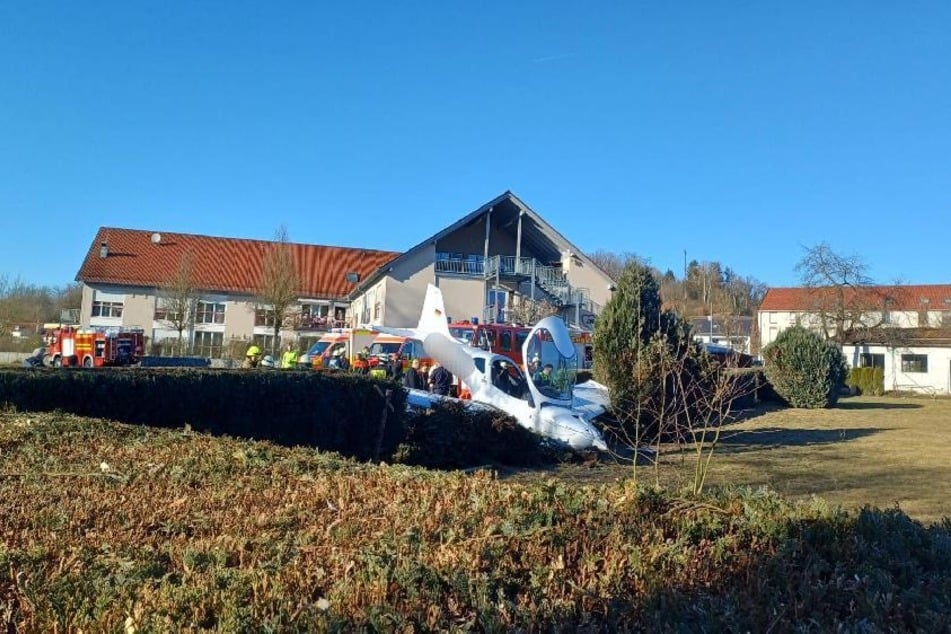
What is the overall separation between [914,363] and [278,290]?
4431 centimetres

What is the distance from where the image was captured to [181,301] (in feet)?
172

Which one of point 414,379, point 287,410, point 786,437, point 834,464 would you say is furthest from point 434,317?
point 786,437

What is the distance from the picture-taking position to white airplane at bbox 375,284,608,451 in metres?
16.0

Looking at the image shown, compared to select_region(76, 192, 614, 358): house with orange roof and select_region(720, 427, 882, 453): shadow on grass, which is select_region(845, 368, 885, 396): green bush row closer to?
select_region(76, 192, 614, 358): house with orange roof

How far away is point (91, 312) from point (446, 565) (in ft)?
207

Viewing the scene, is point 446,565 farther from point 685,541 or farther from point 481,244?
point 481,244

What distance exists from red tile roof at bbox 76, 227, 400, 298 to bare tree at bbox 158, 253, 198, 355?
275 centimetres

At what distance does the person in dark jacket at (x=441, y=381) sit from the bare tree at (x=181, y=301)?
3646 cm

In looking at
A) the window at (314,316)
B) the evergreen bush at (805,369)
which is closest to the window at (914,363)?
the evergreen bush at (805,369)

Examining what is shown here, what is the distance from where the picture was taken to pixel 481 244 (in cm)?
4866

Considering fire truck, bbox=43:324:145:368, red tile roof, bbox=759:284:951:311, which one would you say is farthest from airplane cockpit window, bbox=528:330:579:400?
red tile roof, bbox=759:284:951:311

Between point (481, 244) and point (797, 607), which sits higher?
point (481, 244)

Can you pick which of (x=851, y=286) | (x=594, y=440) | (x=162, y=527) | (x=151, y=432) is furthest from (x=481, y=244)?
(x=162, y=527)

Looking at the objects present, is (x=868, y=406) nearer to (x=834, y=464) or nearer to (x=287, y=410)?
(x=834, y=464)
